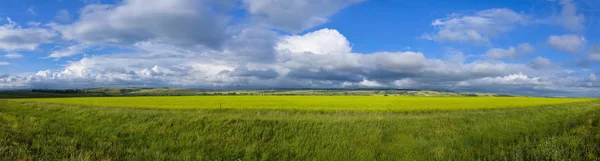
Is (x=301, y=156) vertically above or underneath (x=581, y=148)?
underneath

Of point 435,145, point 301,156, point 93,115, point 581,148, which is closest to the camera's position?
point 581,148

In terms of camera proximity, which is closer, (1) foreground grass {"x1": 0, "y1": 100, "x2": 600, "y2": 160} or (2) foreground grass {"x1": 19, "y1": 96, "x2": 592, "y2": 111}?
(1) foreground grass {"x1": 0, "y1": 100, "x2": 600, "y2": 160}

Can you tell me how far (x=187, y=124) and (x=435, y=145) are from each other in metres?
11.7

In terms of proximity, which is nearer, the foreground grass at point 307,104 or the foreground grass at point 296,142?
the foreground grass at point 296,142

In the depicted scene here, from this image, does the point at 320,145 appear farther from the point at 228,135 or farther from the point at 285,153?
the point at 228,135

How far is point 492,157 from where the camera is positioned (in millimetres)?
7867

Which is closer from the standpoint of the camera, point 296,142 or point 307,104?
point 296,142

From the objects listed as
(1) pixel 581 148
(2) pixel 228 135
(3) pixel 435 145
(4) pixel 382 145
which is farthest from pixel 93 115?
(1) pixel 581 148

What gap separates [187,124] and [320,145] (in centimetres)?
813

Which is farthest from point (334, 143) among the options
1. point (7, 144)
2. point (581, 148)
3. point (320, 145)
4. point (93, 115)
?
point (93, 115)

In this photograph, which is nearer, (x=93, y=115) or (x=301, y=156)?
(x=301, y=156)

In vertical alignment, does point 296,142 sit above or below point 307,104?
below

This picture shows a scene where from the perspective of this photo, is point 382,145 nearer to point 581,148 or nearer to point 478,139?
Result: point 478,139

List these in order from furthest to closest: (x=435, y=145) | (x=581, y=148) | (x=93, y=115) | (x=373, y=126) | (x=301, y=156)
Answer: (x=93, y=115) → (x=373, y=126) → (x=435, y=145) → (x=301, y=156) → (x=581, y=148)
